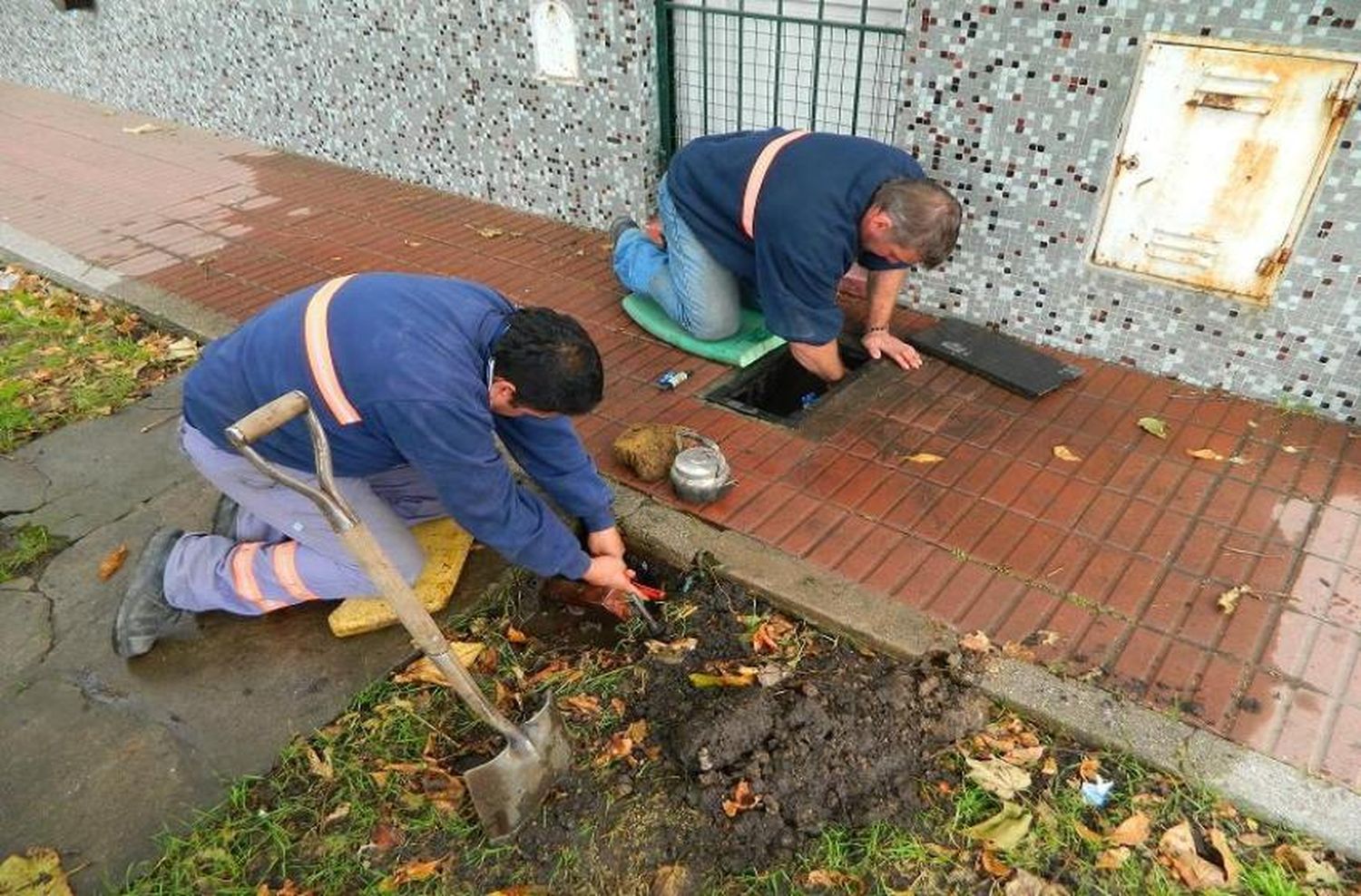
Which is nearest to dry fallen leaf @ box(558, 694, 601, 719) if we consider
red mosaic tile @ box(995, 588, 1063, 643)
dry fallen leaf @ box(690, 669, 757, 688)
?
dry fallen leaf @ box(690, 669, 757, 688)

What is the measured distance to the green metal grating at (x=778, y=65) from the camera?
4617 millimetres

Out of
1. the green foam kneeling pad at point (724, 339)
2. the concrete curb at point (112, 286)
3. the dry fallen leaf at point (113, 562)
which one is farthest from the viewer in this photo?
the concrete curb at point (112, 286)

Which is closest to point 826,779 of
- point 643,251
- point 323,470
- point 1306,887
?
point 1306,887

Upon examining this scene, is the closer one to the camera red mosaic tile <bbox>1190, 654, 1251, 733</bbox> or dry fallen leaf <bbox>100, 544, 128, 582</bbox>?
red mosaic tile <bbox>1190, 654, 1251, 733</bbox>

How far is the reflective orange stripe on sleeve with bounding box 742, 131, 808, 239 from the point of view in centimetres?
403

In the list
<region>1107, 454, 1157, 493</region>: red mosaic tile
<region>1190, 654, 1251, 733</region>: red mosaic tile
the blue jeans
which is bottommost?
<region>1190, 654, 1251, 733</region>: red mosaic tile

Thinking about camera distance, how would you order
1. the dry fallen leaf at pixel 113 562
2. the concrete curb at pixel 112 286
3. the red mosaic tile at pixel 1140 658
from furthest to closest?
the concrete curb at pixel 112 286, the dry fallen leaf at pixel 113 562, the red mosaic tile at pixel 1140 658

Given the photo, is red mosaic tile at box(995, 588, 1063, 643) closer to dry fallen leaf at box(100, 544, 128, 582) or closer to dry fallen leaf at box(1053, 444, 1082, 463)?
dry fallen leaf at box(1053, 444, 1082, 463)

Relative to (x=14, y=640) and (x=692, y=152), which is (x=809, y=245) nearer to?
(x=692, y=152)

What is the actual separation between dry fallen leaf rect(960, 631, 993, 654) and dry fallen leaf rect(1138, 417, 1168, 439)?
161 cm

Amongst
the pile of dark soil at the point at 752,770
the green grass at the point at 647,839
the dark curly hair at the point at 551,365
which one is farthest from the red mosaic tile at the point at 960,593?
the dark curly hair at the point at 551,365

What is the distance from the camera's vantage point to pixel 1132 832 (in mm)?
2508

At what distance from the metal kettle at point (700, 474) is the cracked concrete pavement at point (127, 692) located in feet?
2.73

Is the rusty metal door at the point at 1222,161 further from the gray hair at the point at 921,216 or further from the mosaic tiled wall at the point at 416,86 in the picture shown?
the mosaic tiled wall at the point at 416,86
